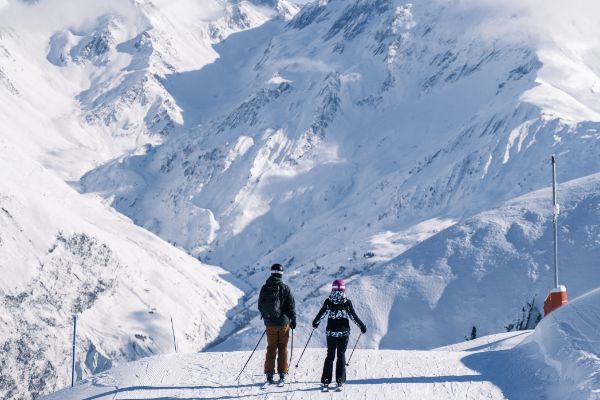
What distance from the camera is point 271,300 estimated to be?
82.6 ft

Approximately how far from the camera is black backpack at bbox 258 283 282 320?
25141mm

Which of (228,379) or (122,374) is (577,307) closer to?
(228,379)

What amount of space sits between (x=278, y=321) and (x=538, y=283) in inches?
4104

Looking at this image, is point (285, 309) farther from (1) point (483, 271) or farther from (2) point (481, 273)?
(1) point (483, 271)

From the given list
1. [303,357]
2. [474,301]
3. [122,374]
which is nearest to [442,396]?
[303,357]

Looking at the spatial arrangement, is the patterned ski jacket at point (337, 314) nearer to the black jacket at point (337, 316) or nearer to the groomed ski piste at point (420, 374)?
the black jacket at point (337, 316)

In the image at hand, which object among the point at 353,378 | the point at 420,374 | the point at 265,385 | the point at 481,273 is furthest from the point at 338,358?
the point at 481,273

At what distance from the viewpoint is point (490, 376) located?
26953 mm

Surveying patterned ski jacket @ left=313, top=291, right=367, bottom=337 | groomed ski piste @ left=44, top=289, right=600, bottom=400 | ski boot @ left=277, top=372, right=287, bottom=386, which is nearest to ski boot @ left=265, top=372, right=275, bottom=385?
ski boot @ left=277, top=372, right=287, bottom=386

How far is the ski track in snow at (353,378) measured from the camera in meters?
25.3

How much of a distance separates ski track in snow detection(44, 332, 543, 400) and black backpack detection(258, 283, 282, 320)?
80.6 inches

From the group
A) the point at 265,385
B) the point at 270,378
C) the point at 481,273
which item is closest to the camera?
the point at 270,378

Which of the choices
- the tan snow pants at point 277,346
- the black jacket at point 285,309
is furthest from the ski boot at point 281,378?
the black jacket at point 285,309

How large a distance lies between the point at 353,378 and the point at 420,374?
6.14 ft
